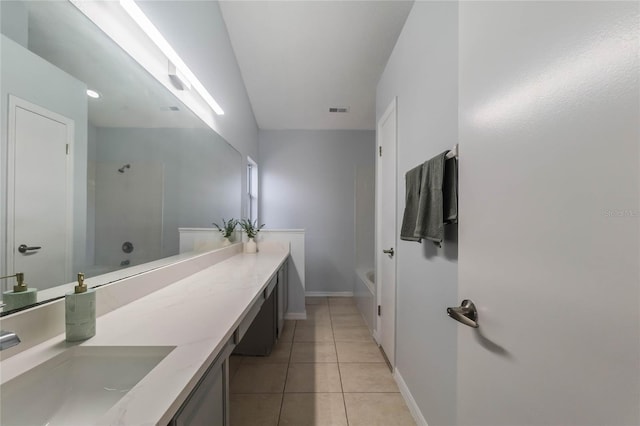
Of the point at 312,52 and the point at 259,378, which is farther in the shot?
the point at 312,52

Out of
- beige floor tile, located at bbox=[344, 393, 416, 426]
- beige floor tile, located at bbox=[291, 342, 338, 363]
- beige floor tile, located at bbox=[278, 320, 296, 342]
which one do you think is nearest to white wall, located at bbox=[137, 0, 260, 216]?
beige floor tile, located at bbox=[278, 320, 296, 342]

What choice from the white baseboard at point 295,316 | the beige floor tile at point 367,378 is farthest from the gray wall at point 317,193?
the beige floor tile at point 367,378

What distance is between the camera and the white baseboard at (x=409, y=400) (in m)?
1.42

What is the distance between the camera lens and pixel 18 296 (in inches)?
26.9

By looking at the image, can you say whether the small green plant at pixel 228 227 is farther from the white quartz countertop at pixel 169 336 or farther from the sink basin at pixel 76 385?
the sink basin at pixel 76 385

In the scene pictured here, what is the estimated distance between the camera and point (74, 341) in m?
0.72

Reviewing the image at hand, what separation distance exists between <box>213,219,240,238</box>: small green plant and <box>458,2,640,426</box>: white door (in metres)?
2.01

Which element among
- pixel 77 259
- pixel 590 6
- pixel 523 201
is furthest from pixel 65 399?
pixel 590 6

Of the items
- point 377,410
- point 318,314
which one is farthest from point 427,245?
point 318,314

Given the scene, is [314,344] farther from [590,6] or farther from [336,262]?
[590,6]

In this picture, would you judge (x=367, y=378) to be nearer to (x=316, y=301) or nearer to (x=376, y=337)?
(x=376, y=337)

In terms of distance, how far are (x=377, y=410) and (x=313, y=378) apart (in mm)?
504

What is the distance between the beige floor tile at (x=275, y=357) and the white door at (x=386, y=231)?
838 millimetres

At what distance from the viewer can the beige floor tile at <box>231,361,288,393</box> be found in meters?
1.75
